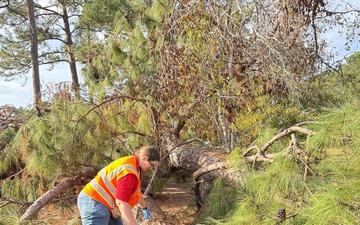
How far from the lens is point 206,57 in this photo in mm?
3119

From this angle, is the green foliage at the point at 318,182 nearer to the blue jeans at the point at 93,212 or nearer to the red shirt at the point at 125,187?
the red shirt at the point at 125,187

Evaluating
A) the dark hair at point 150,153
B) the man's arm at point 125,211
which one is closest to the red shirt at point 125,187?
the man's arm at point 125,211

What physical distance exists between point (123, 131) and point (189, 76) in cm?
129

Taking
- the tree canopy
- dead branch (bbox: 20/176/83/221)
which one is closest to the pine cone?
the tree canopy

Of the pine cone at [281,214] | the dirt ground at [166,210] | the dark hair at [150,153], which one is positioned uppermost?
the dark hair at [150,153]

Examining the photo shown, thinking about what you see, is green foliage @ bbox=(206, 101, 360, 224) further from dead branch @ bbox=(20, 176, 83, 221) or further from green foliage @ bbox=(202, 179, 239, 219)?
dead branch @ bbox=(20, 176, 83, 221)

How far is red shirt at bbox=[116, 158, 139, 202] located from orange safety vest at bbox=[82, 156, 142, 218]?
25mm

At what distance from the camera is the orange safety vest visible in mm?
2324

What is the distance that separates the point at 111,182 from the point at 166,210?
2808 millimetres

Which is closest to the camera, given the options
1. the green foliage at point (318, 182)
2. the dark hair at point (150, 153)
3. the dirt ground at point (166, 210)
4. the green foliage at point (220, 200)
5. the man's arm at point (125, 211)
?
the green foliage at point (318, 182)

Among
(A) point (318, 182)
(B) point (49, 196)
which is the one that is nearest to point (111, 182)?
(A) point (318, 182)

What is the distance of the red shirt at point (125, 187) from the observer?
224 centimetres

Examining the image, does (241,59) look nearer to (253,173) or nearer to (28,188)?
(253,173)

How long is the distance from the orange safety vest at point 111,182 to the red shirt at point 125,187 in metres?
0.02
